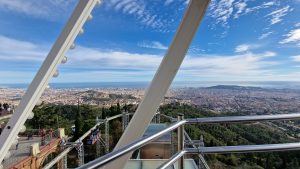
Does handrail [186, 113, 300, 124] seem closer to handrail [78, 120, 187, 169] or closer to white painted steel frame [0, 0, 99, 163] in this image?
handrail [78, 120, 187, 169]

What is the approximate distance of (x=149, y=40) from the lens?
19.5 ft

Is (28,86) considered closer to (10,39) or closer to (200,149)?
(200,149)

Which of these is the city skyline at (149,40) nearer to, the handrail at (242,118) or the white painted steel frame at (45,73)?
the white painted steel frame at (45,73)

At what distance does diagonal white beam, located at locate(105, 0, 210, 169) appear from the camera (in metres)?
1.87

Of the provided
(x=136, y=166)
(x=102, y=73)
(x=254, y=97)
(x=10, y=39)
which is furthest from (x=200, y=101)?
(x=102, y=73)

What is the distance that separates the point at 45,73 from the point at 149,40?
4396 mm

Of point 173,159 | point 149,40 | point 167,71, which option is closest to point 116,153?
point 173,159

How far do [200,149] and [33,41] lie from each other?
4097 millimetres

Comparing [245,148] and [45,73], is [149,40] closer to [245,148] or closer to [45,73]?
[45,73]

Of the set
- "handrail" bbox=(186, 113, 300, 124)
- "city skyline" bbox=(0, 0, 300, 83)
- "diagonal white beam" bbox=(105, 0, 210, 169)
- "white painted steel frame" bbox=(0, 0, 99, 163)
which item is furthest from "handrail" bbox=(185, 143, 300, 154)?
"white painted steel frame" bbox=(0, 0, 99, 163)

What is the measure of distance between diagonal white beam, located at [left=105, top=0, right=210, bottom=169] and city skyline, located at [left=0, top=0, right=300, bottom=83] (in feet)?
0.35

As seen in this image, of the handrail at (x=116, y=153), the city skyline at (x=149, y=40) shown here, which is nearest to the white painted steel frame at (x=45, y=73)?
the city skyline at (x=149, y=40)

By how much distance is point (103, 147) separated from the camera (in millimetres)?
5176

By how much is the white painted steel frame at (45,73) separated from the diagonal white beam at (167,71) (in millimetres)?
636
